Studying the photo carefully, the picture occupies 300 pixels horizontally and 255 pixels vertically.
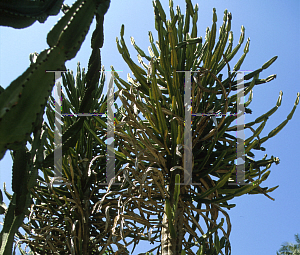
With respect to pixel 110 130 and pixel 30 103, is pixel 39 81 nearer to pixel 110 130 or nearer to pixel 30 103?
pixel 30 103

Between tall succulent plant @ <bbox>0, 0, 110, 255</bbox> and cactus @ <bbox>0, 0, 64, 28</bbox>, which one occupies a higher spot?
cactus @ <bbox>0, 0, 64, 28</bbox>

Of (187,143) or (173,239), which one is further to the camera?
(187,143)

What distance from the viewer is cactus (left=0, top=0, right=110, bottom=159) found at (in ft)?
3.63

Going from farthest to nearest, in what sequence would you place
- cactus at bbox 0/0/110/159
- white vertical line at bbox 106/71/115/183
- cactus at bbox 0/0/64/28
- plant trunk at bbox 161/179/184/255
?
white vertical line at bbox 106/71/115/183 → plant trunk at bbox 161/179/184/255 → cactus at bbox 0/0/64/28 → cactus at bbox 0/0/110/159

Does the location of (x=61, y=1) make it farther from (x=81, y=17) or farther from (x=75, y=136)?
(x=75, y=136)

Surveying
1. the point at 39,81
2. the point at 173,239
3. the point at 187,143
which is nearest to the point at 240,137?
the point at 187,143

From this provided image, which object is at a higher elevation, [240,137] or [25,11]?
[25,11]

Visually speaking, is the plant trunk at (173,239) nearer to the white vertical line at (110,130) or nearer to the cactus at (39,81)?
the white vertical line at (110,130)

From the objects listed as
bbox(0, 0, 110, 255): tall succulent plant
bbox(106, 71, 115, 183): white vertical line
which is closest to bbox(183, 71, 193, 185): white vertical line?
bbox(106, 71, 115, 183): white vertical line

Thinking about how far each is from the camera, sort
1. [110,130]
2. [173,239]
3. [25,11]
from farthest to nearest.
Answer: [110,130]
[173,239]
[25,11]

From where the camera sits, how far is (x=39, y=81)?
3.81ft

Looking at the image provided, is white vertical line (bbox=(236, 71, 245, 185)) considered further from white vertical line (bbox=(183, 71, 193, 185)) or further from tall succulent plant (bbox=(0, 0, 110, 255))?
tall succulent plant (bbox=(0, 0, 110, 255))

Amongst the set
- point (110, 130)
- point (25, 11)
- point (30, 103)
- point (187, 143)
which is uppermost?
point (25, 11)

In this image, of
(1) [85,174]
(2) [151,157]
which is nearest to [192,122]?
(2) [151,157]
